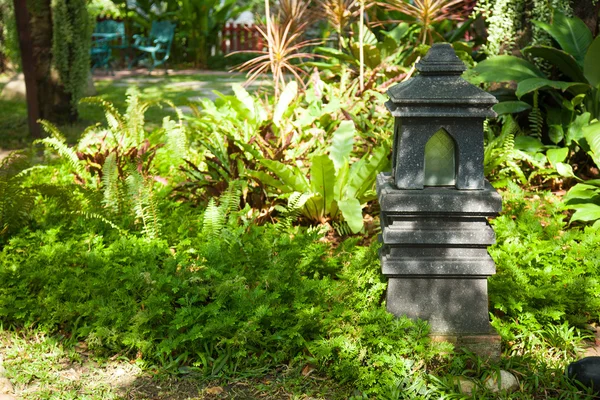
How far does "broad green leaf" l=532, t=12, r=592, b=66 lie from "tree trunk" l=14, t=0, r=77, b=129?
532 cm

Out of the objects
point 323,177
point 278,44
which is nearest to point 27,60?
point 278,44

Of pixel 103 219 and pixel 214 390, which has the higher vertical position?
pixel 103 219

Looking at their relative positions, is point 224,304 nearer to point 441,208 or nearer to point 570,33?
point 441,208

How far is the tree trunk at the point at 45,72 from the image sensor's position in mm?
7852

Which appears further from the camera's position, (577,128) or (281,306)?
(577,128)

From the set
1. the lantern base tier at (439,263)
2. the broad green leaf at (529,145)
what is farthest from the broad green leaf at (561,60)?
the lantern base tier at (439,263)

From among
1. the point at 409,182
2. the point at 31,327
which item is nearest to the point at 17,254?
the point at 31,327

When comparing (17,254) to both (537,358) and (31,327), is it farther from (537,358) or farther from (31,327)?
(537,358)

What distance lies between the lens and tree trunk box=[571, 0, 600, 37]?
20.5ft

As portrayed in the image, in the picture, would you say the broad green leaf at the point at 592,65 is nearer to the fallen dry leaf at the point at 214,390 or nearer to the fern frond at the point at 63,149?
the fallen dry leaf at the point at 214,390

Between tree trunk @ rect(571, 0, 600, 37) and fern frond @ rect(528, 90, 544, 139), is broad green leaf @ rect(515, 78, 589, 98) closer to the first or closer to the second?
fern frond @ rect(528, 90, 544, 139)

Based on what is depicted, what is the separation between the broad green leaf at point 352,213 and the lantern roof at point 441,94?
119cm

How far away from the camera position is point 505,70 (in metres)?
5.77

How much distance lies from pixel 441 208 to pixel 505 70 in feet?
9.48
